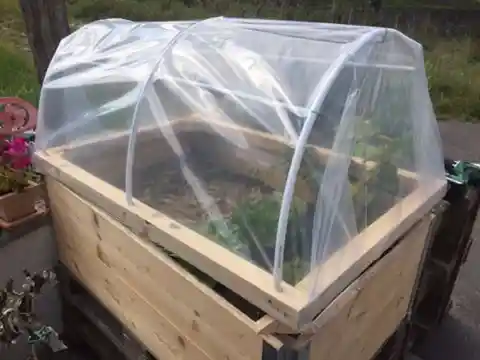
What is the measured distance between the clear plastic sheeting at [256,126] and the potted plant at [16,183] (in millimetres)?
88

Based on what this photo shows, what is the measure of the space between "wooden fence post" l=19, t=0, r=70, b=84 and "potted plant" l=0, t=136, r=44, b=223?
3.86 feet

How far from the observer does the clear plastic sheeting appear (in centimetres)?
126

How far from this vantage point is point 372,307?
152 cm

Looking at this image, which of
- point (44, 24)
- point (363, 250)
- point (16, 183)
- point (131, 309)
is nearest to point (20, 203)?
point (16, 183)

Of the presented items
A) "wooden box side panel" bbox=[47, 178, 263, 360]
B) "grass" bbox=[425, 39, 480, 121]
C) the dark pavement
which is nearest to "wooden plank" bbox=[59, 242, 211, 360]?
"wooden box side panel" bbox=[47, 178, 263, 360]

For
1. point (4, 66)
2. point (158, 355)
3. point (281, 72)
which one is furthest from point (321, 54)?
point (4, 66)

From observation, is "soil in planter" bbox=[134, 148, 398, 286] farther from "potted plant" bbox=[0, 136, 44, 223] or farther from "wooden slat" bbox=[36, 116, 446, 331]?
"potted plant" bbox=[0, 136, 44, 223]

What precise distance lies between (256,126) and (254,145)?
0.10 m

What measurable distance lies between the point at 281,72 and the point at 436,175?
0.75m

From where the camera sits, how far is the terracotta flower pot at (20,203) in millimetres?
1843

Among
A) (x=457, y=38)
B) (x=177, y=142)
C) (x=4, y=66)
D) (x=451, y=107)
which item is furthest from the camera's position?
(x=457, y=38)

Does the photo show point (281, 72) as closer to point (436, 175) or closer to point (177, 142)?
point (177, 142)

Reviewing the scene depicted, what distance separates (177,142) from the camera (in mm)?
1713

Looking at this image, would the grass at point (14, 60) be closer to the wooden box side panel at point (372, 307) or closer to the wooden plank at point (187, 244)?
the wooden plank at point (187, 244)
